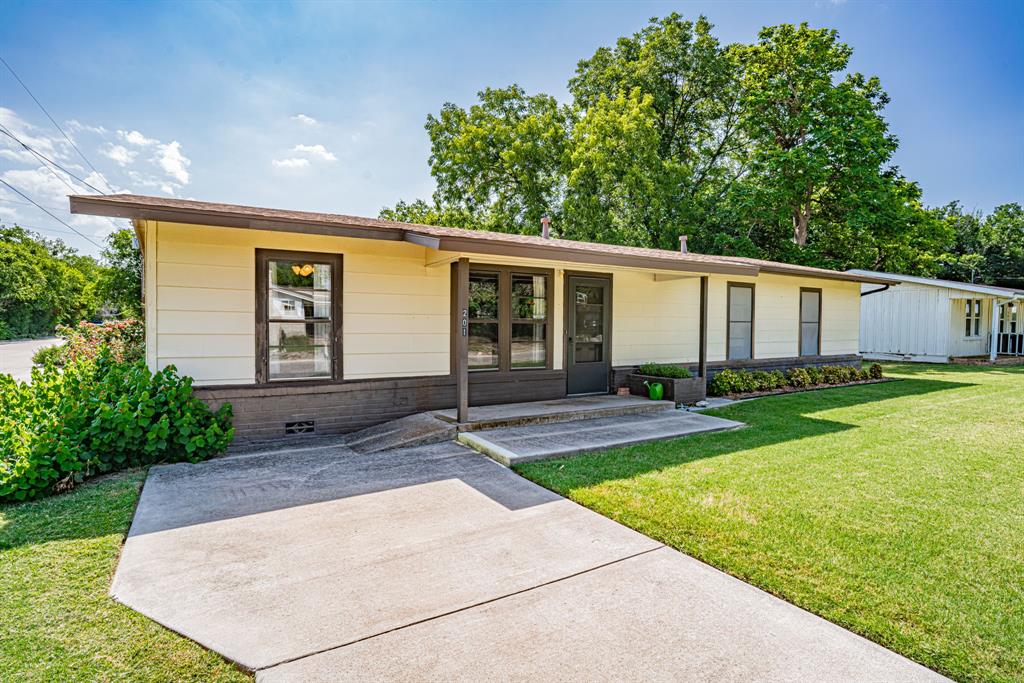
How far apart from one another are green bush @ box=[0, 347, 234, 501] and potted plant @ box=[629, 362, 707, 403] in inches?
236

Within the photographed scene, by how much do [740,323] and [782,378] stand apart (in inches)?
55.6

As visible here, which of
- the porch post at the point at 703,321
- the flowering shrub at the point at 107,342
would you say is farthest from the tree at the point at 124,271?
the porch post at the point at 703,321

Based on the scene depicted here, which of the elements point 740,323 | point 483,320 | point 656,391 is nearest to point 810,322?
point 740,323

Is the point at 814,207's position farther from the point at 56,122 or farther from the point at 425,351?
the point at 56,122

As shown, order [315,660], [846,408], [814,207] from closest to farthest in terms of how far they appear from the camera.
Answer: [315,660] < [846,408] < [814,207]

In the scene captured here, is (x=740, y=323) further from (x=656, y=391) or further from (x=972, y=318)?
(x=972, y=318)

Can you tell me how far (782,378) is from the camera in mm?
10609

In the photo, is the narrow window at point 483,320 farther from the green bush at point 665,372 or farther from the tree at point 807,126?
the tree at point 807,126

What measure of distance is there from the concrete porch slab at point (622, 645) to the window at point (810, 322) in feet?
34.8

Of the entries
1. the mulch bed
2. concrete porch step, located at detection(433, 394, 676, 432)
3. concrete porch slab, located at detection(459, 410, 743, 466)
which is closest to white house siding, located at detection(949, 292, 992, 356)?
the mulch bed

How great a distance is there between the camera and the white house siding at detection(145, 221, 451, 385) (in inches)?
217

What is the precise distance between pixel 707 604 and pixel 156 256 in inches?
233

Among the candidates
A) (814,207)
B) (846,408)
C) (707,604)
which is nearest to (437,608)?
(707,604)

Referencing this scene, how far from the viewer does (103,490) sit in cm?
436
